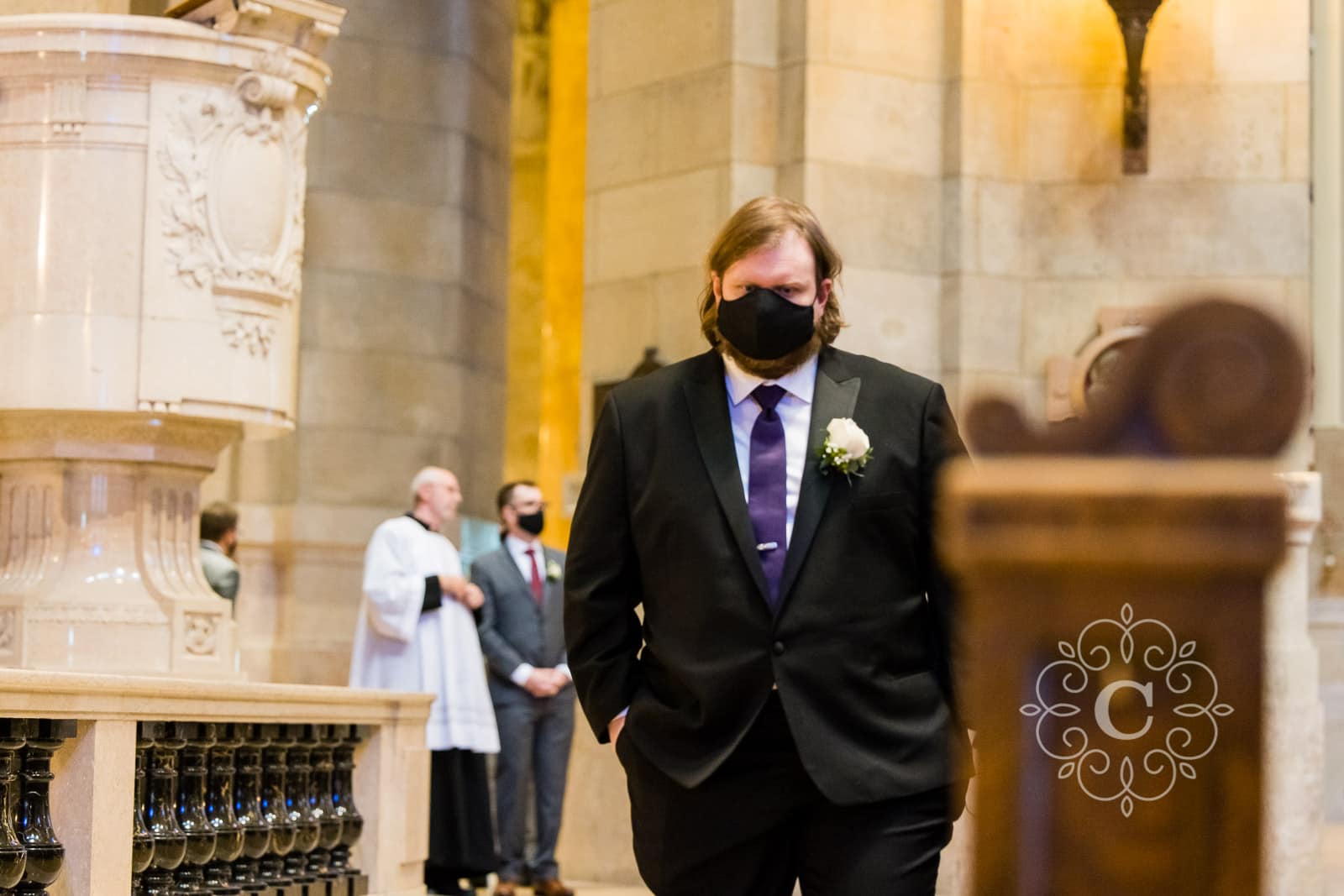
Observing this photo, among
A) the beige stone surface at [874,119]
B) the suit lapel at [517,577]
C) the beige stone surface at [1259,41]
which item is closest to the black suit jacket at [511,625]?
the suit lapel at [517,577]

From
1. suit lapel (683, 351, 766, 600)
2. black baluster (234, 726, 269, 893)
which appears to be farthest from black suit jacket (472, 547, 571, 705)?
suit lapel (683, 351, 766, 600)

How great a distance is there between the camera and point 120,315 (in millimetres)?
7258

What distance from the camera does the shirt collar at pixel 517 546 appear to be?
365 inches

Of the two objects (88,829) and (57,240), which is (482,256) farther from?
(88,829)

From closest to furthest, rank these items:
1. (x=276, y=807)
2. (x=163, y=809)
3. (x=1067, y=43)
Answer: (x=163, y=809), (x=276, y=807), (x=1067, y=43)

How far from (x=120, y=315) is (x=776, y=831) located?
15.1ft

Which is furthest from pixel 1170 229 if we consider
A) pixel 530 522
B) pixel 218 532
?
pixel 218 532

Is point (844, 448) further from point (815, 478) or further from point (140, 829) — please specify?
point (140, 829)

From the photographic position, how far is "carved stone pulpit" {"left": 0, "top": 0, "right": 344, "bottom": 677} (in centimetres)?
719

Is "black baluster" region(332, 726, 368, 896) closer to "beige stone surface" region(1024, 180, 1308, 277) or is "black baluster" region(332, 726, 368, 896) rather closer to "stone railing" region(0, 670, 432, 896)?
"stone railing" region(0, 670, 432, 896)

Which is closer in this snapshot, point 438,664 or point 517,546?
point 438,664

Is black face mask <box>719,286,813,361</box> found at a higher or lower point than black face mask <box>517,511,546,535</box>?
higher

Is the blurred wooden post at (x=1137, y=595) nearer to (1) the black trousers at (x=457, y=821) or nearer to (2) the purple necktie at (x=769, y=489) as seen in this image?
(2) the purple necktie at (x=769, y=489)

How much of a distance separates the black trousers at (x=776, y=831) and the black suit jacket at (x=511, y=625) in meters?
5.74
